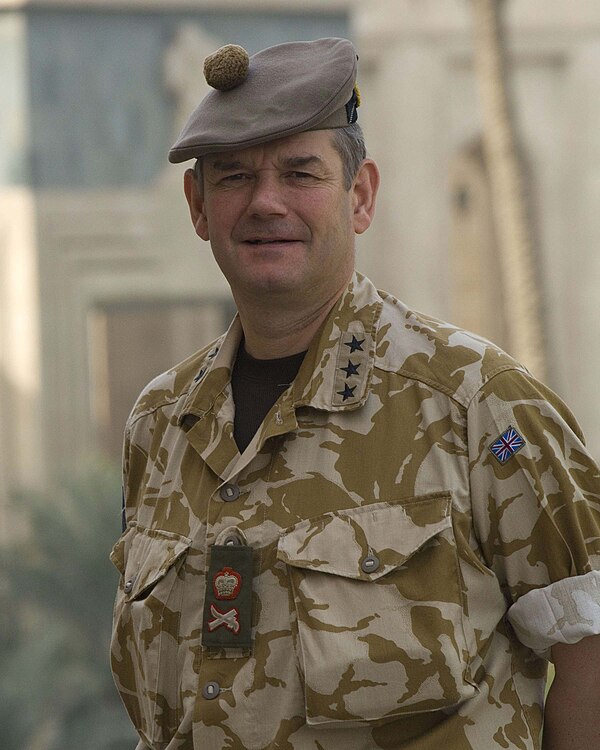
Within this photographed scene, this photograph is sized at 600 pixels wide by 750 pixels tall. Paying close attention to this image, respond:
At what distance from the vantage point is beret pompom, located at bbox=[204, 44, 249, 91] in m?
2.05

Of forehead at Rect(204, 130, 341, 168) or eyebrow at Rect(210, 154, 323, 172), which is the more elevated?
forehead at Rect(204, 130, 341, 168)

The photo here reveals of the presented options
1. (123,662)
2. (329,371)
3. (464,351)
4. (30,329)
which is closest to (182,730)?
(123,662)

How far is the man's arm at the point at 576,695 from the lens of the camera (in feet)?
6.15

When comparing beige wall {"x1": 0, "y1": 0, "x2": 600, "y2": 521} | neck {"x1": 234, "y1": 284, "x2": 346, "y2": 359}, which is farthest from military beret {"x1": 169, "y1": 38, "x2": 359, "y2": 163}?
beige wall {"x1": 0, "y1": 0, "x2": 600, "y2": 521}

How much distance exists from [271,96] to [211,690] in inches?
34.6

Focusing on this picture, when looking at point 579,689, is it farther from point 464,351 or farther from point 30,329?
point 30,329

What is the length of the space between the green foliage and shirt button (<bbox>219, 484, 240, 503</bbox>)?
7532 mm

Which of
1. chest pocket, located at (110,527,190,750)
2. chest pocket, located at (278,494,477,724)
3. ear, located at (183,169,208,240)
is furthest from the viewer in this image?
ear, located at (183,169,208,240)

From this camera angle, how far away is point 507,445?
185cm

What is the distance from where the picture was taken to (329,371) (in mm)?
2016

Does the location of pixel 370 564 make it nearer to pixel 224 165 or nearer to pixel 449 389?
pixel 449 389

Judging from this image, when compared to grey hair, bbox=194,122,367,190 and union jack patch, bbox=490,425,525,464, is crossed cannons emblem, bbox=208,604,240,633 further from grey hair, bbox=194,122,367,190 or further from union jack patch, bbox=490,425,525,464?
Answer: grey hair, bbox=194,122,367,190

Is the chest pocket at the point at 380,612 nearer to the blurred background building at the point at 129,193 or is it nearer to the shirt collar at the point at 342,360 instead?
the shirt collar at the point at 342,360

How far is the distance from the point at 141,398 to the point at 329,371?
44 cm
